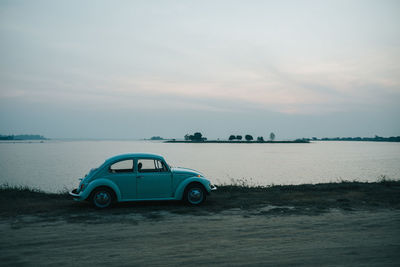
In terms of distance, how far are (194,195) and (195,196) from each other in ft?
0.17

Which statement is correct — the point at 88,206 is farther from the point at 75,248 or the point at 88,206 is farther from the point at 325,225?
the point at 325,225

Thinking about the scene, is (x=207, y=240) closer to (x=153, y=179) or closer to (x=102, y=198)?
(x=153, y=179)

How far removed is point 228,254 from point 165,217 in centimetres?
335


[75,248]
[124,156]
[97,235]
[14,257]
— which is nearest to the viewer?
[14,257]

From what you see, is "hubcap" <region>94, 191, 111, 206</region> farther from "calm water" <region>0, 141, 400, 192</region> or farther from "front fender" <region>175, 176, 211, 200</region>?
"calm water" <region>0, 141, 400, 192</region>

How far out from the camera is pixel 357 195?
1240 centimetres

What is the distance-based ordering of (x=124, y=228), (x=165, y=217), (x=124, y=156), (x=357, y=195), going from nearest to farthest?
1. (x=124, y=228)
2. (x=165, y=217)
3. (x=124, y=156)
4. (x=357, y=195)

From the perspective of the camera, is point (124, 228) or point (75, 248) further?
point (124, 228)

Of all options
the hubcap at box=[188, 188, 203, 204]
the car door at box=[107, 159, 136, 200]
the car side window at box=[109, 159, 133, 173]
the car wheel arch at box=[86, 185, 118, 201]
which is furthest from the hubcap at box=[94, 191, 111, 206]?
the hubcap at box=[188, 188, 203, 204]

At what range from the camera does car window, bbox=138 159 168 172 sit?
10039 millimetres

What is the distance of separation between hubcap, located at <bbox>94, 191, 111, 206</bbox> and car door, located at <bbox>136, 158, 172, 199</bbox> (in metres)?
0.93

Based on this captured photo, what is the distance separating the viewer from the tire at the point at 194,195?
10359 millimetres

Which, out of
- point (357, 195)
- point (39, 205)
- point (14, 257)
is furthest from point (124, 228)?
point (357, 195)

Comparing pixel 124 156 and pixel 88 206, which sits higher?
pixel 124 156
